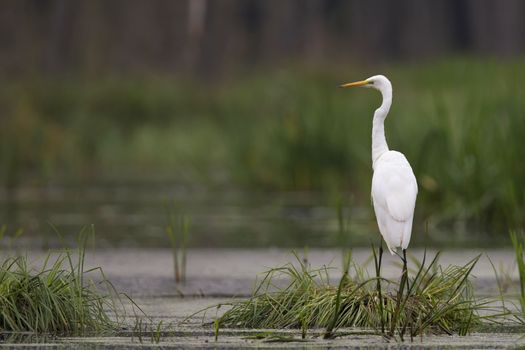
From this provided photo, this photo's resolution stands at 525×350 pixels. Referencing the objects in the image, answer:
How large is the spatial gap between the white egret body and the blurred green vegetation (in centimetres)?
322

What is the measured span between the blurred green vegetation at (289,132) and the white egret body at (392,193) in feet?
10.6

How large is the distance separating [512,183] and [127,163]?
1047cm

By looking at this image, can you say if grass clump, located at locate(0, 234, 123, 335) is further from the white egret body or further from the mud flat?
the white egret body

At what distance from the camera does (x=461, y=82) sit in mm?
16359

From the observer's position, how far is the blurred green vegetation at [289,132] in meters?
10.9

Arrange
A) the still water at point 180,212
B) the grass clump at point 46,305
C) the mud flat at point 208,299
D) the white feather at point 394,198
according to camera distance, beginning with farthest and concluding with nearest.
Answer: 1. the still water at point 180,212
2. the white feather at point 394,198
3. the grass clump at point 46,305
4. the mud flat at point 208,299

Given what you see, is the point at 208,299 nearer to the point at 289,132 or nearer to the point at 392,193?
the point at 392,193

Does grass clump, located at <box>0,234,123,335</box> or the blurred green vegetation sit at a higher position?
the blurred green vegetation

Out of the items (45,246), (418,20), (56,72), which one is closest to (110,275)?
(45,246)

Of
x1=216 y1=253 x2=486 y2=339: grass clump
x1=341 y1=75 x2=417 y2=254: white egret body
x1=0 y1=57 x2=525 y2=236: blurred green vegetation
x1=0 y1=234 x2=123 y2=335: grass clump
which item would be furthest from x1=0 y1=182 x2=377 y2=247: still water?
x1=0 y1=234 x2=123 y2=335: grass clump

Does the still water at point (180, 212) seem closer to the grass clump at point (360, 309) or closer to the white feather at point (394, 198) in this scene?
the white feather at point (394, 198)

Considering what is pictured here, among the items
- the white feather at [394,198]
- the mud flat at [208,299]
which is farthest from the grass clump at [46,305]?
the white feather at [394,198]

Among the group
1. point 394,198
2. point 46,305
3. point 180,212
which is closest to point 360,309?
point 394,198

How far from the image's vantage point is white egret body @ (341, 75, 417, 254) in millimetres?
5965
